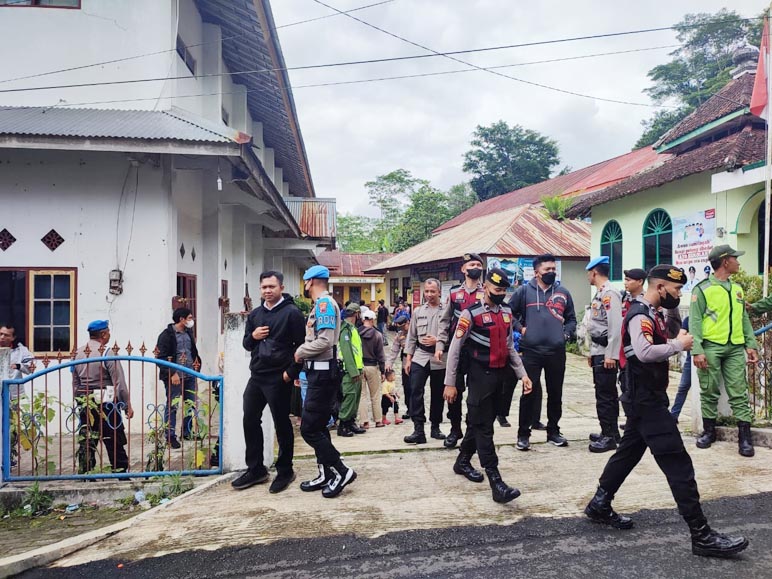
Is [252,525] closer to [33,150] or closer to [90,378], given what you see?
[90,378]

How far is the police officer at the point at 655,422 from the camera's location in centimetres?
303

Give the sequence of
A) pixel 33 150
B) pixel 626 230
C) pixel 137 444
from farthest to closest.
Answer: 1. pixel 626 230
2. pixel 33 150
3. pixel 137 444

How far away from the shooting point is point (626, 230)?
13.6 m

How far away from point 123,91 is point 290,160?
28.0ft

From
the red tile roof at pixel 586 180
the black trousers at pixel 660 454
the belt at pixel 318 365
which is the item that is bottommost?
the black trousers at pixel 660 454

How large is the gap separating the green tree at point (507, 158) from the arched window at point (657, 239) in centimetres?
2801

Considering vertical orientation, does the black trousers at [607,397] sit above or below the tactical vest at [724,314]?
below

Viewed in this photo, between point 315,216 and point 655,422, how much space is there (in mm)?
12383

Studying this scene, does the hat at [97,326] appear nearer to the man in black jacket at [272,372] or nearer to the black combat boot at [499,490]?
the man in black jacket at [272,372]

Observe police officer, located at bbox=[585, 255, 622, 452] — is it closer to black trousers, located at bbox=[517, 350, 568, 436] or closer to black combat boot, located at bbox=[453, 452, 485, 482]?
black trousers, located at bbox=[517, 350, 568, 436]

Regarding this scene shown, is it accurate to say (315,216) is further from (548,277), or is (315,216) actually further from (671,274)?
(671,274)

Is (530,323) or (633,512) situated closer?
(633,512)

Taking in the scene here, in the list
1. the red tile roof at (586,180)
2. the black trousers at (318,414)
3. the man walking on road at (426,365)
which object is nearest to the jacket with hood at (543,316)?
the man walking on road at (426,365)

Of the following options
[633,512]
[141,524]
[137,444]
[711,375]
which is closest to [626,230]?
[711,375]
